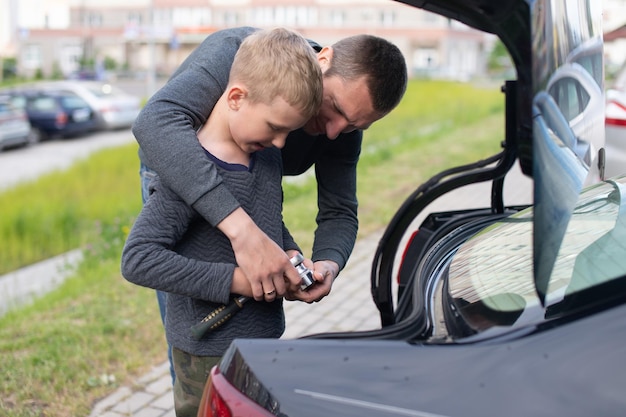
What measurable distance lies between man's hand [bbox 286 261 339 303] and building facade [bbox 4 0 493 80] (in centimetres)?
7105

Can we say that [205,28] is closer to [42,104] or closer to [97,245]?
[42,104]

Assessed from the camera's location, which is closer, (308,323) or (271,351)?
(271,351)

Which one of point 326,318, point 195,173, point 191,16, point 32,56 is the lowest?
point 32,56

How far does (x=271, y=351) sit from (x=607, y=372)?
675 mm

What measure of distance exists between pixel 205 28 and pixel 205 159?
77.4 metres

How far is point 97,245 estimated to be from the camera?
6.96 meters

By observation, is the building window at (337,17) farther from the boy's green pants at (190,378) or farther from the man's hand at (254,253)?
the man's hand at (254,253)

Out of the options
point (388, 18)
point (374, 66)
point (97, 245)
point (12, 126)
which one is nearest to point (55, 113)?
point (12, 126)

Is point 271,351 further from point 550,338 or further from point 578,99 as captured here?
point 578,99

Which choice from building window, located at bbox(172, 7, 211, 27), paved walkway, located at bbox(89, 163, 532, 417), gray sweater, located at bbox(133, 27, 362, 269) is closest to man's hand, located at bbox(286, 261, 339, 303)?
gray sweater, located at bbox(133, 27, 362, 269)

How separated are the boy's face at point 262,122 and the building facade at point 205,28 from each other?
7126 centimetres

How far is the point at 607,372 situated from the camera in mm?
1474

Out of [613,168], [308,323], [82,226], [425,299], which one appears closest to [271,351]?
[425,299]

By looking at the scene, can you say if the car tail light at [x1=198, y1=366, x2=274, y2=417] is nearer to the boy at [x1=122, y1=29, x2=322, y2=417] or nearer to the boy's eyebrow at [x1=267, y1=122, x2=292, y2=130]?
the boy at [x1=122, y1=29, x2=322, y2=417]
